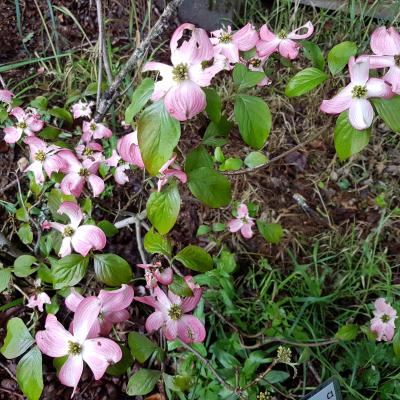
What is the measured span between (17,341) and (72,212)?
0.25 metres

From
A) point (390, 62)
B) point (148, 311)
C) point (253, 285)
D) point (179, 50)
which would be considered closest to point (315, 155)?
point (253, 285)

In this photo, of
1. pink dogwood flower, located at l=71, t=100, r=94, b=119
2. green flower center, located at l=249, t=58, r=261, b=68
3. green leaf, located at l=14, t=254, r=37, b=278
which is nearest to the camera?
green flower center, located at l=249, t=58, r=261, b=68

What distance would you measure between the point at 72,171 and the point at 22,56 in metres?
1.00

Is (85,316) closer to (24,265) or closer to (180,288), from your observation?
(180,288)

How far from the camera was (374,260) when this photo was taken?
4.73 feet

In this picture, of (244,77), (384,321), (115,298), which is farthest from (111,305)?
(384,321)

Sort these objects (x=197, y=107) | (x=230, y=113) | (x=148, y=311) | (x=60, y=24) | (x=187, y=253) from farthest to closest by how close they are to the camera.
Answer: (x=60, y=24), (x=230, y=113), (x=148, y=311), (x=187, y=253), (x=197, y=107)

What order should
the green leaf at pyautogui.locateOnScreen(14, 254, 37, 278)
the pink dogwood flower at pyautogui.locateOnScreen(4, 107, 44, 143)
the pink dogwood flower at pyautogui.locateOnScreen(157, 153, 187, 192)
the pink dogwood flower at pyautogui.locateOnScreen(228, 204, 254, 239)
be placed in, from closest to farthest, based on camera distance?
the pink dogwood flower at pyautogui.locateOnScreen(157, 153, 187, 192) → the green leaf at pyautogui.locateOnScreen(14, 254, 37, 278) → the pink dogwood flower at pyautogui.locateOnScreen(4, 107, 44, 143) → the pink dogwood flower at pyautogui.locateOnScreen(228, 204, 254, 239)

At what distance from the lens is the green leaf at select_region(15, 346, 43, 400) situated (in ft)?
2.21

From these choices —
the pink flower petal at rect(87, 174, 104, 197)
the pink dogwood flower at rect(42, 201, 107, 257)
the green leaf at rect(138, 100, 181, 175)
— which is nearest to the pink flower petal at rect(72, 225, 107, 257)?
the pink dogwood flower at rect(42, 201, 107, 257)

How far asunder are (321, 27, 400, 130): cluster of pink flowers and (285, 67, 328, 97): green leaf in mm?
53

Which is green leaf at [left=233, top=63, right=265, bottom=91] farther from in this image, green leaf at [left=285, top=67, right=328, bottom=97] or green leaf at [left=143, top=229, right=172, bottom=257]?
green leaf at [left=143, top=229, right=172, bottom=257]

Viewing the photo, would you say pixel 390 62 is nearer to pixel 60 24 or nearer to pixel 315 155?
pixel 315 155

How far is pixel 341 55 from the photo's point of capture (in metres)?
0.71
